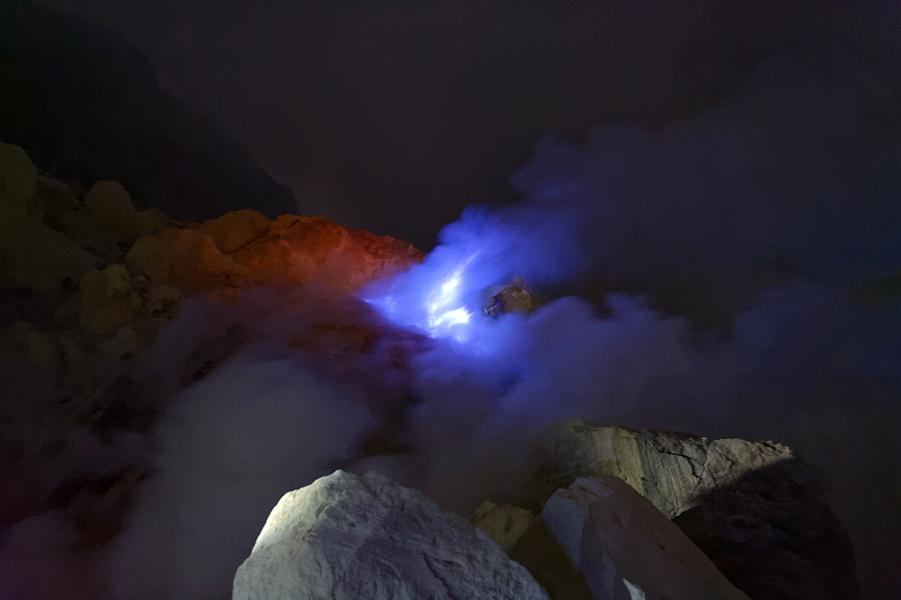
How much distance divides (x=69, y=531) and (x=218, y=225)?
745 centimetres

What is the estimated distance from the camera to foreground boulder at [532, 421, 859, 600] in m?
4.08

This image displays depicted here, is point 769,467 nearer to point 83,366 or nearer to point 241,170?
point 83,366

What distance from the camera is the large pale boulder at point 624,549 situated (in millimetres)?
2457

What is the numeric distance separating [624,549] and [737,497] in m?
2.78

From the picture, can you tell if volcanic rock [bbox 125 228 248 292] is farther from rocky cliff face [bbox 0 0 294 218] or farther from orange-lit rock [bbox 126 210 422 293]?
rocky cliff face [bbox 0 0 294 218]

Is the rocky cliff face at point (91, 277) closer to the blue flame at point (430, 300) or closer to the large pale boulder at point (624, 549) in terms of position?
the blue flame at point (430, 300)

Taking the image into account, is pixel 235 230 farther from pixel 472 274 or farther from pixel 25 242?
pixel 472 274

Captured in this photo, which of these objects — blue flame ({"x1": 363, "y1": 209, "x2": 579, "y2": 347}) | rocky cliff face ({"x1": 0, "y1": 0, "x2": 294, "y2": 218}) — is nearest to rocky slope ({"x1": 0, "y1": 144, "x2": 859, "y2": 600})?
blue flame ({"x1": 363, "y1": 209, "x2": 579, "y2": 347})

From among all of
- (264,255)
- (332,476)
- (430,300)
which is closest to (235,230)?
(264,255)

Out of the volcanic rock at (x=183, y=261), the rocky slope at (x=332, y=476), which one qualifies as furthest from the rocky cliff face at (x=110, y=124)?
the rocky slope at (x=332, y=476)

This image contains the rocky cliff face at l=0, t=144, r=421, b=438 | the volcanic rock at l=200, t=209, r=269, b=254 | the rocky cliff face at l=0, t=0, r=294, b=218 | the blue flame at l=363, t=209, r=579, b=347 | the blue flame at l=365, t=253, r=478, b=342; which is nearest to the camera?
the rocky cliff face at l=0, t=144, r=421, b=438

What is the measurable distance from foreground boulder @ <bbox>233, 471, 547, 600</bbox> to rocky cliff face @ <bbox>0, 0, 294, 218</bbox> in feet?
53.1

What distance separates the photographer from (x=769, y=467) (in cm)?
486

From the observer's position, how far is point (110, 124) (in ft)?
62.1
